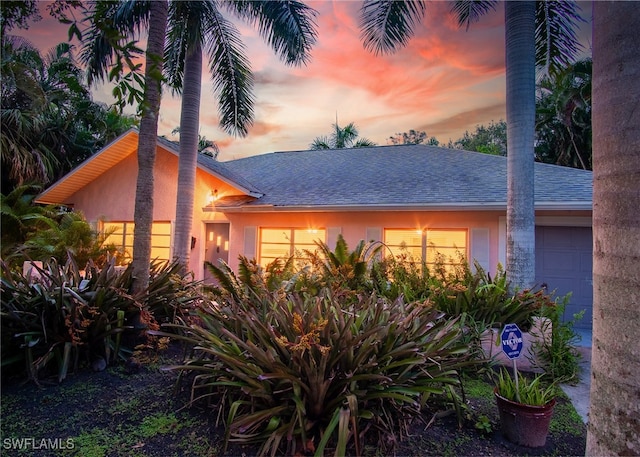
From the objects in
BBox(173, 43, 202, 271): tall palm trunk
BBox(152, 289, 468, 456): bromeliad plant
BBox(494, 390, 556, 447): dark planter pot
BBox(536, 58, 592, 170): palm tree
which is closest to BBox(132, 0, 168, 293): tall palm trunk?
BBox(152, 289, 468, 456): bromeliad plant

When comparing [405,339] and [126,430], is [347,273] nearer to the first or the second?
[405,339]

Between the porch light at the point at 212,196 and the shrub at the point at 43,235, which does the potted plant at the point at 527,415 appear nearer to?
the shrub at the point at 43,235

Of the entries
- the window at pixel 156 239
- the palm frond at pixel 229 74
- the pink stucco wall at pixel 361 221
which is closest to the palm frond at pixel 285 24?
the palm frond at pixel 229 74

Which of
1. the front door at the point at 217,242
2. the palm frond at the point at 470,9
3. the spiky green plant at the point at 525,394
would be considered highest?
the palm frond at the point at 470,9

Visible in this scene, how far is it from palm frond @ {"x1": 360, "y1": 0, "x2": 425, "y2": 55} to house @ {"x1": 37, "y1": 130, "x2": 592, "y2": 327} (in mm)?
3506

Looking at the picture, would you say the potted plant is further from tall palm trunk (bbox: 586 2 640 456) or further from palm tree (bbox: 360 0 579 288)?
palm tree (bbox: 360 0 579 288)

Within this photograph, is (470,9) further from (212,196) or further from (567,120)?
(567,120)

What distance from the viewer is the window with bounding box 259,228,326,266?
10.8 metres

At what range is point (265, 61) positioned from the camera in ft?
34.2

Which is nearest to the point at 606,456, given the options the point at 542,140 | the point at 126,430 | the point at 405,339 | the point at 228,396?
the point at 405,339

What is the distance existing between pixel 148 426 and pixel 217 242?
885cm

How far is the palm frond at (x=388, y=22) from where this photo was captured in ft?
24.6

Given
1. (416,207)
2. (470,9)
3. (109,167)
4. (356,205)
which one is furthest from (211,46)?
(109,167)

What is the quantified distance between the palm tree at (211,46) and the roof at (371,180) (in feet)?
5.73
